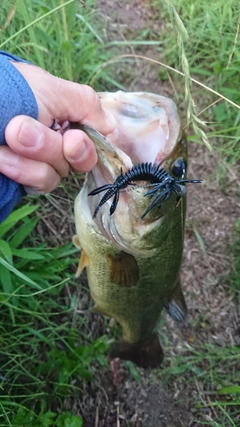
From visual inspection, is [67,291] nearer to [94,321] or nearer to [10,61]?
[94,321]

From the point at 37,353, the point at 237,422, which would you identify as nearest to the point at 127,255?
the point at 37,353

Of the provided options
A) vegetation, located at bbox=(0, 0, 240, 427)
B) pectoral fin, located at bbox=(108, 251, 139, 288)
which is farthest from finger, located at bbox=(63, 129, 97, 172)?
vegetation, located at bbox=(0, 0, 240, 427)

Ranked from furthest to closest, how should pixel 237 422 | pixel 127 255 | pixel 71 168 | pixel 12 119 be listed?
1. pixel 237 422
2. pixel 127 255
3. pixel 71 168
4. pixel 12 119

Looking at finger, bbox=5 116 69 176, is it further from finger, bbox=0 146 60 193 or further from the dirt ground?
the dirt ground

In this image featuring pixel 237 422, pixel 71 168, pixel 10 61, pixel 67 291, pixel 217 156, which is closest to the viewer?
pixel 10 61

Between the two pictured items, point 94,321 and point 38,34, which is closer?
point 38,34

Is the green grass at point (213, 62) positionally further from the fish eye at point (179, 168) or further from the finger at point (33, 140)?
the finger at point (33, 140)
